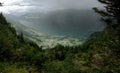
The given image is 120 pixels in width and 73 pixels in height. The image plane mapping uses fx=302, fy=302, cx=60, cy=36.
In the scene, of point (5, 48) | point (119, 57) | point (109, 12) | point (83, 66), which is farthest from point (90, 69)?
point (5, 48)

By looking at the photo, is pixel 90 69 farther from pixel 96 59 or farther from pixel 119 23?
pixel 119 23

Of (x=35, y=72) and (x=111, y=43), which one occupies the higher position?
(x=111, y=43)

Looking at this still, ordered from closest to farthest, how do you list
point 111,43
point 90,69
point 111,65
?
point 111,43, point 111,65, point 90,69

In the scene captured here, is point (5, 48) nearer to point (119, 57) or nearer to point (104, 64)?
point (104, 64)

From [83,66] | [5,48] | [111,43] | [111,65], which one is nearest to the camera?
[111,43]

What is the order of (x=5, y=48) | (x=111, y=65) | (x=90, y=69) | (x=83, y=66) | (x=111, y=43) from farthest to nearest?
(x=5, y=48) < (x=83, y=66) < (x=90, y=69) < (x=111, y=65) < (x=111, y=43)

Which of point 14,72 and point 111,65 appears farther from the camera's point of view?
point 14,72

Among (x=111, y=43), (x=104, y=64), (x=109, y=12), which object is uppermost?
(x=109, y=12)

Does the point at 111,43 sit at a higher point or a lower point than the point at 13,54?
higher

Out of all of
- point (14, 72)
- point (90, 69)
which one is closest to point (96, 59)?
point (90, 69)
